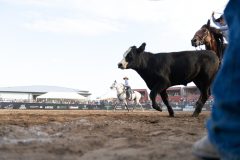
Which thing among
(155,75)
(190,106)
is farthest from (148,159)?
(190,106)

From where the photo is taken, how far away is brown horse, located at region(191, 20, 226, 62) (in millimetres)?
12320

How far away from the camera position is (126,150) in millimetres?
3303

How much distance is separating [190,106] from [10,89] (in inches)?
2771

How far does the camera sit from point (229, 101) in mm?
→ 1956

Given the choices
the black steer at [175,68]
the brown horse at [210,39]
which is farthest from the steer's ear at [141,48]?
the brown horse at [210,39]

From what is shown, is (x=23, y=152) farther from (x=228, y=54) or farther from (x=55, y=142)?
(x=228, y=54)

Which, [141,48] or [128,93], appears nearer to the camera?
[141,48]

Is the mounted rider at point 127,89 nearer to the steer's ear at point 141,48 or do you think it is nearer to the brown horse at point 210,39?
the brown horse at point 210,39

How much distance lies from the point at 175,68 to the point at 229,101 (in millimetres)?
9702

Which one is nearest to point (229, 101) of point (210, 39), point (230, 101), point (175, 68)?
point (230, 101)

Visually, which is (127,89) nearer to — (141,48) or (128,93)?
(128,93)

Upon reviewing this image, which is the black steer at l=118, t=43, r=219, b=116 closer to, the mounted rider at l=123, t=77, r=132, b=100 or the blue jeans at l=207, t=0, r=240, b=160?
the blue jeans at l=207, t=0, r=240, b=160

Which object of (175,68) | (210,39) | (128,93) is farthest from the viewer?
(128,93)

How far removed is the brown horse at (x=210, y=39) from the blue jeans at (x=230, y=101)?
10.4 m
